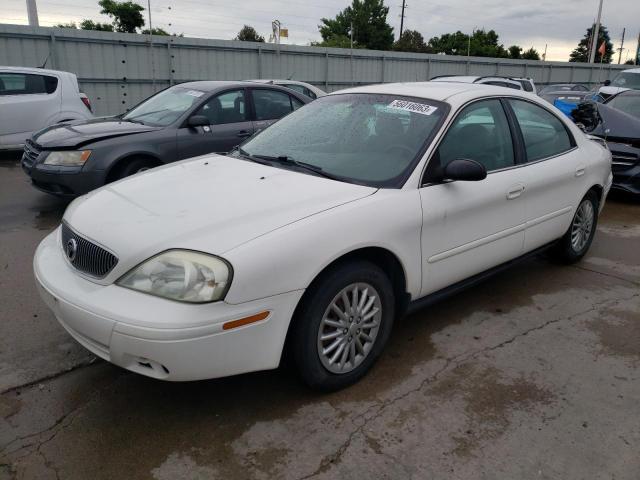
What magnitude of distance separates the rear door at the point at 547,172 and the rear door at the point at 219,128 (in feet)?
11.9

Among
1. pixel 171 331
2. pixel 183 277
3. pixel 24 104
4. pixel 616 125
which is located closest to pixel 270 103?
pixel 24 104

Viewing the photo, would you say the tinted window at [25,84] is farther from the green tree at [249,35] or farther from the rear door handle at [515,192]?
the green tree at [249,35]

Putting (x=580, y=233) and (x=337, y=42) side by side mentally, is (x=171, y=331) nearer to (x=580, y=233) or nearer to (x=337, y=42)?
(x=580, y=233)

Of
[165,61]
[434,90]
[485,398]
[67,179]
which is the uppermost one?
[165,61]

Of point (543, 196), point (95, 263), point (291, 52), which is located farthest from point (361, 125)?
point (291, 52)

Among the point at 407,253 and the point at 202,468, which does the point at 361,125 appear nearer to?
the point at 407,253

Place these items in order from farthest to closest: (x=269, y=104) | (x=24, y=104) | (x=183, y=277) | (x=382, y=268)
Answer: (x=24, y=104) < (x=269, y=104) < (x=382, y=268) < (x=183, y=277)

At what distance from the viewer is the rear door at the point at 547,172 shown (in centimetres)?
399

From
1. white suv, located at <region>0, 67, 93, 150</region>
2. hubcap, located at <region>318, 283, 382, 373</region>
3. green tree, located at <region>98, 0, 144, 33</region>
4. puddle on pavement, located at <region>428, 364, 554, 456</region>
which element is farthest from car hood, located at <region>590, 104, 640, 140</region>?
green tree, located at <region>98, 0, 144, 33</region>

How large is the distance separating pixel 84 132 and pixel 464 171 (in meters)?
4.70

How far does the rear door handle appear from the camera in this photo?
12.2ft

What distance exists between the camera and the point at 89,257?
2680mm

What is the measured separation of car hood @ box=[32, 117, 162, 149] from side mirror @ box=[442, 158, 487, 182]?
13.8ft

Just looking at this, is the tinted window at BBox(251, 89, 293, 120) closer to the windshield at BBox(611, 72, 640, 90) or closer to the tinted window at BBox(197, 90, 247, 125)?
the tinted window at BBox(197, 90, 247, 125)
